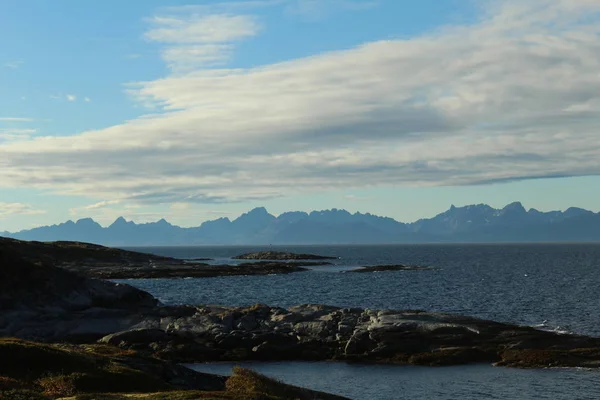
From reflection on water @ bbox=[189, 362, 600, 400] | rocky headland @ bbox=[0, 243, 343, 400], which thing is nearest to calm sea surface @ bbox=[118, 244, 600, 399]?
reflection on water @ bbox=[189, 362, 600, 400]

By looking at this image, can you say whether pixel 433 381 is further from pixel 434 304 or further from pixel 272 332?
pixel 434 304

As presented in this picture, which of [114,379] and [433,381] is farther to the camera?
[433,381]

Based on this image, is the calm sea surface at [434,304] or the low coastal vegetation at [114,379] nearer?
the low coastal vegetation at [114,379]

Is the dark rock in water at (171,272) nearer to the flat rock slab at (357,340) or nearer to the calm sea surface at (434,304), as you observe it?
the calm sea surface at (434,304)

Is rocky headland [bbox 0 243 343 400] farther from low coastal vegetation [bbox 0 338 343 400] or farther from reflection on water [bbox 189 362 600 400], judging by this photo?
reflection on water [bbox 189 362 600 400]

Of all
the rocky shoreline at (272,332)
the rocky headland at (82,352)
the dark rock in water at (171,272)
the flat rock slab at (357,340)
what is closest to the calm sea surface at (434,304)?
the flat rock slab at (357,340)

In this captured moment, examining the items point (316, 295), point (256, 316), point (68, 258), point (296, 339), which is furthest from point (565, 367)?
point (68, 258)

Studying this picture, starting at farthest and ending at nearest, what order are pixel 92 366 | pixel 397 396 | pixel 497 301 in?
1. pixel 497 301
2. pixel 397 396
3. pixel 92 366

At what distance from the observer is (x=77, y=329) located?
71.2 m

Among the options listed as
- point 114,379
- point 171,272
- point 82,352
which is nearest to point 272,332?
point 82,352

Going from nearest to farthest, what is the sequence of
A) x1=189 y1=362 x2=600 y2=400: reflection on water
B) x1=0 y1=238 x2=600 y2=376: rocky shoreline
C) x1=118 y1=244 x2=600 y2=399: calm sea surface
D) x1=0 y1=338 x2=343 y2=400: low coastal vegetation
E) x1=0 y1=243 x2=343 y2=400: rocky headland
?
x1=0 y1=338 x2=343 y2=400: low coastal vegetation < x1=0 y1=243 x2=343 y2=400: rocky headland < x1=189 y1=362 x2=600 y2=400: reflection on water < x1=118 y1=244 x2=600 y2=399: calm sea surface < x1=0 y1=238 x2=600 y2=376: rocky shoreline

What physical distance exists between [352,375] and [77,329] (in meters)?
30.7

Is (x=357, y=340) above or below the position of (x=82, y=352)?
below

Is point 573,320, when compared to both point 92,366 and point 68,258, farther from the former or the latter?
point 68,258
